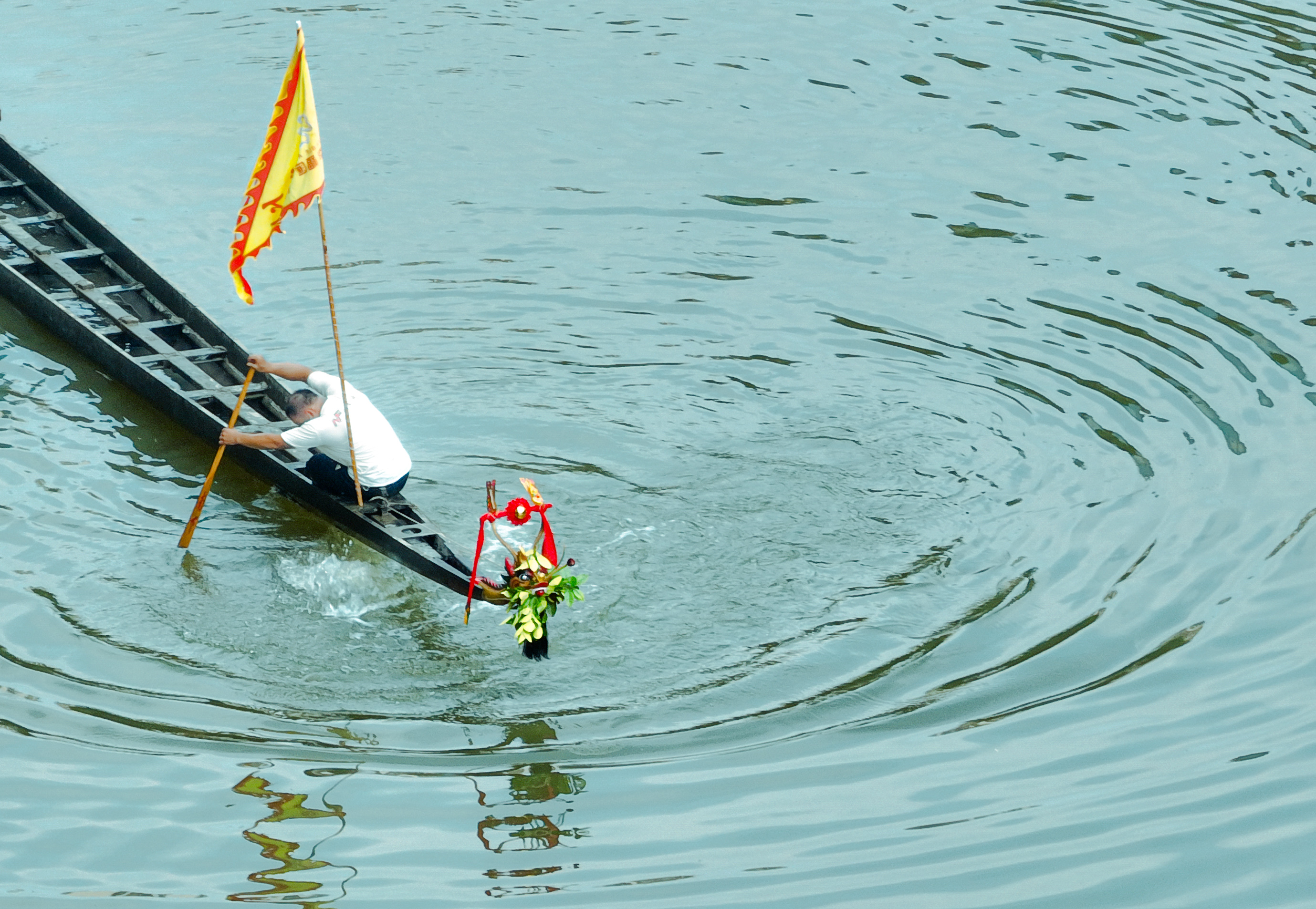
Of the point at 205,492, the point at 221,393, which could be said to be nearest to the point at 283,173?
the point at 205,492

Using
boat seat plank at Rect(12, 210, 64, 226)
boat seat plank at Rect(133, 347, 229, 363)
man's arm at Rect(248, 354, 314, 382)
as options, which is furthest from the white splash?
boat seat plank at Rect(12, 210, 64, 226)

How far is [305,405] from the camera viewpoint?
902cm

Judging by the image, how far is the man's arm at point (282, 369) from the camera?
8.97 metres

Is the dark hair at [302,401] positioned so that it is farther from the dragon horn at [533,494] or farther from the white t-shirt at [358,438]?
the dragon horn at [533,494]

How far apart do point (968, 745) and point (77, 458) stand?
6625 millimetres

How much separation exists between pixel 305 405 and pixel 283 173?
1.55 metres

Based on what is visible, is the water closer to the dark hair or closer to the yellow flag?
the dark hair

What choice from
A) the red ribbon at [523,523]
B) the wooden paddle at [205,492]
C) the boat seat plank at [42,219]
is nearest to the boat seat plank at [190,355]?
the wooden paddle at [205,492]

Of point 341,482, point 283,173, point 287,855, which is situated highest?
point 283,173

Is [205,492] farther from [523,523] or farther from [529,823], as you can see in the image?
[529,823]

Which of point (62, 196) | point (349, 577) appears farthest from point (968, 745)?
point (62, 196)

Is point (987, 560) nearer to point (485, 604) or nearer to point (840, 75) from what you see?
point (485, 604)

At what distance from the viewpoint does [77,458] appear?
1025cm

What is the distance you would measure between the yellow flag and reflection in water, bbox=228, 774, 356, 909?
9.41ft
